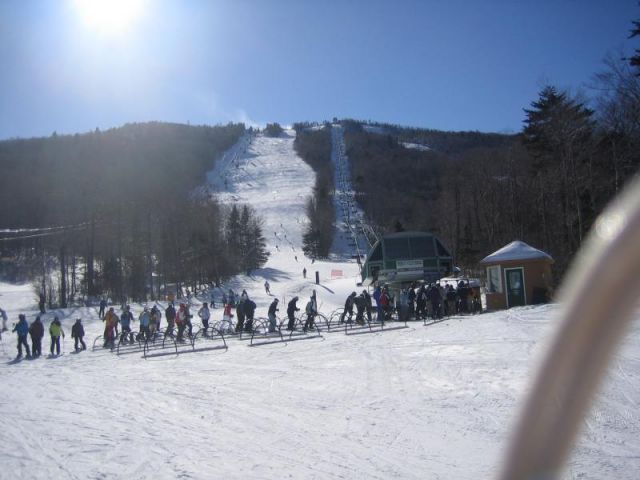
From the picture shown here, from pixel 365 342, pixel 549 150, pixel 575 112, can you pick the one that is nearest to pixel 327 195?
pixel 549 150

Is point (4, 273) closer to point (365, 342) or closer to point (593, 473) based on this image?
point (365, 342)

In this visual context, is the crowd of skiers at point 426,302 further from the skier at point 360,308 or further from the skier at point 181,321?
the skier at point 181,321

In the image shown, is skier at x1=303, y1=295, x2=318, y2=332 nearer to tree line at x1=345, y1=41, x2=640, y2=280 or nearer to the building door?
the building door

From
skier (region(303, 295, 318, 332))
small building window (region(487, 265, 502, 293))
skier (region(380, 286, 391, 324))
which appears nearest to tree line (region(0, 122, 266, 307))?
skier (region(380, 286, 391, 324))

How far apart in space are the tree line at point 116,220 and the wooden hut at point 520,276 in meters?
32.0

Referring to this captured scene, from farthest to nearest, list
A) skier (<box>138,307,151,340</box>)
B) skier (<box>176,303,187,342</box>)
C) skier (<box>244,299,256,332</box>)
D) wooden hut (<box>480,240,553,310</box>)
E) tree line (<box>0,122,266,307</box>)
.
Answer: tree line (<box>0,122,266,307</box>) < wooden hut (<box>480,240,553,310</box>) < skier (<box>244,299,256,332</box>) < skier (<box>138,307,151,340</box>) < skier (<box>176,303,187,342</box>)

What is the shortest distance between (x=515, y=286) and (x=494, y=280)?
4.30ft

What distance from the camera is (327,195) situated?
10944cm

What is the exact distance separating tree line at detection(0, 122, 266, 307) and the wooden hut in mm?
31979

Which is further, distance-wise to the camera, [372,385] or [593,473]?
[372,385]

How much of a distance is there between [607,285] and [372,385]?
9.07 meters

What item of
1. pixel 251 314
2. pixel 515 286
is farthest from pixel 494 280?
pixel 251 314

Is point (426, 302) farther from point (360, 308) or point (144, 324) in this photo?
point (144, 324)

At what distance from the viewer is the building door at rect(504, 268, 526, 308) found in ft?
79.2
